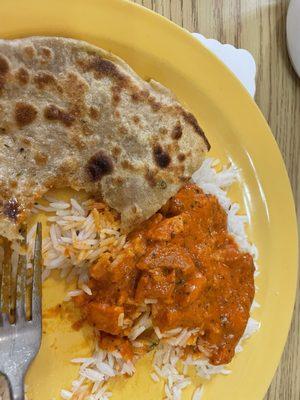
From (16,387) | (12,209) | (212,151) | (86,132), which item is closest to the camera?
(16,387)

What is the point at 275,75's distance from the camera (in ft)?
9.97

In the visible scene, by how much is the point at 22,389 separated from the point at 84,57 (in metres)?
1.40

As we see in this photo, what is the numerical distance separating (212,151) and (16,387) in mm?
1461

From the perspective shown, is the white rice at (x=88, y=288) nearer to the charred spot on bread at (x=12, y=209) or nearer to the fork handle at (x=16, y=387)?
the charred spot on bread at (x=12, y=209)

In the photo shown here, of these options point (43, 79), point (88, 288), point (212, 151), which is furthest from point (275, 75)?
point (88, 288)

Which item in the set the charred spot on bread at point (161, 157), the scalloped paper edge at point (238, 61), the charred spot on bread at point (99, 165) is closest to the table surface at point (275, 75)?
the scalloped paper edge at point (238, 61)

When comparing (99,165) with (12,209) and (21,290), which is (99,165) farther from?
(21,290)

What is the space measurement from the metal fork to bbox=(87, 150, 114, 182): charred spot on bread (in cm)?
33

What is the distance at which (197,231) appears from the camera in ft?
8.02

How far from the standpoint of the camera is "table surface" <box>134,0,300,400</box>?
2.94 meters

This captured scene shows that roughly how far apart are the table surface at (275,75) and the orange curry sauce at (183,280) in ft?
2.08

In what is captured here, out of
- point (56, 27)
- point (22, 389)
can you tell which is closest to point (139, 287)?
point (22, 389)

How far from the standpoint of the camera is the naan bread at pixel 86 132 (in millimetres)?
2201

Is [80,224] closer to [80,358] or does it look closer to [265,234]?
[80,358]
